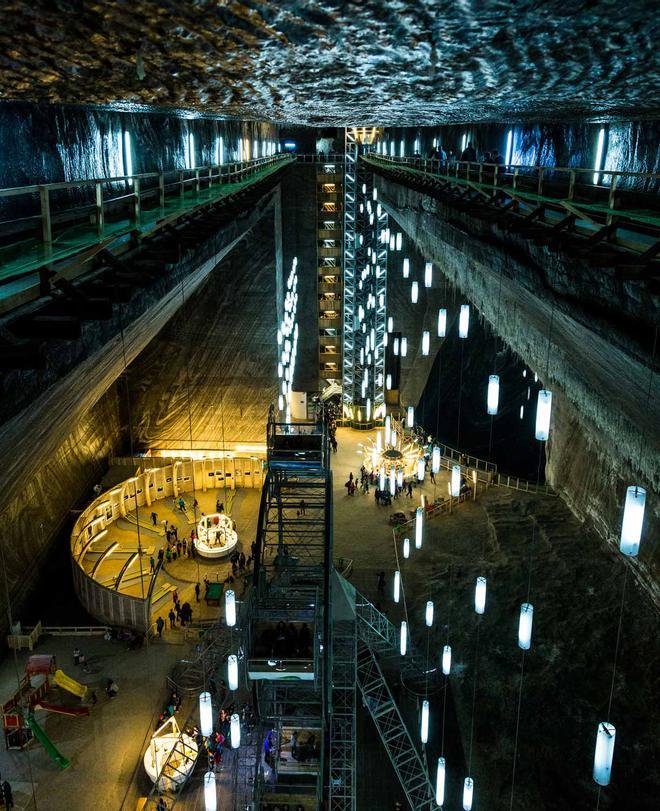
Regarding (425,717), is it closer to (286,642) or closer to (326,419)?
(286,642)

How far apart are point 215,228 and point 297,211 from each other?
767 inches

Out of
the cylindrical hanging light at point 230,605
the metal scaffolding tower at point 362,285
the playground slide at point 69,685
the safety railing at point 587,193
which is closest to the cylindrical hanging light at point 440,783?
the cylindrical hanging light at point 230,605

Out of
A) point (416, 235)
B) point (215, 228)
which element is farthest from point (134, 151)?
point (416, 235)

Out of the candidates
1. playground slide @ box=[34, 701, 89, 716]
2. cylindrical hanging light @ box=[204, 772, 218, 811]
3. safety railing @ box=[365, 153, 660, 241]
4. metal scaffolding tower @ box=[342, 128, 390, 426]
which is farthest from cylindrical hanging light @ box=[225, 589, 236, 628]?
metal scaffolding tower @ box=[342, 128, 390, 426]

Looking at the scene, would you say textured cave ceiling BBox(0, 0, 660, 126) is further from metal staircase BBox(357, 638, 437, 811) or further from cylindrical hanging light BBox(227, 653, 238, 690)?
metal staircase BBox(357, 638, 437, 811)

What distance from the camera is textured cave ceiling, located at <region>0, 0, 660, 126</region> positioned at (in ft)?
10.2

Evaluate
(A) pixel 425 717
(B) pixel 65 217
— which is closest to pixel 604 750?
(A) pixel 425 717

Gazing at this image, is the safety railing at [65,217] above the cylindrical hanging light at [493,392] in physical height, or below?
above

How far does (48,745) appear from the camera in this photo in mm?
10961

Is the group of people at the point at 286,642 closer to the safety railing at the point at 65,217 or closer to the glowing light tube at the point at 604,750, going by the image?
the glowing light tube at the point at 604,750

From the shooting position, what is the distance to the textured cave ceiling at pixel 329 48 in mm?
3115

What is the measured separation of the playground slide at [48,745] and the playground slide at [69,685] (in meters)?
1.03

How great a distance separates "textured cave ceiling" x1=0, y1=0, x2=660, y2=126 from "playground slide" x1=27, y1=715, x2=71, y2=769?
9.47 metres

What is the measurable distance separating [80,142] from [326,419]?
8.07m
